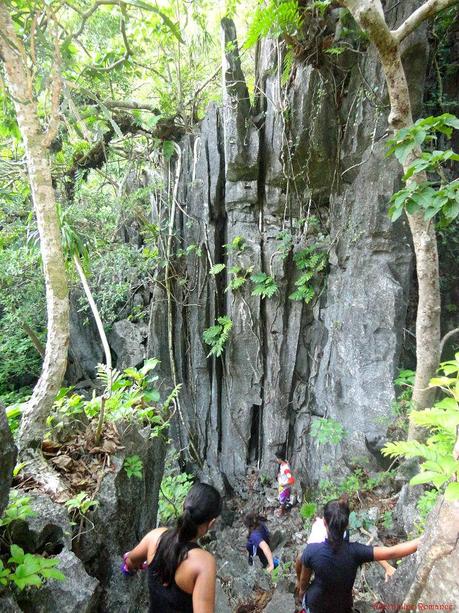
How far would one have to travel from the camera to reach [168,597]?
1932 mm

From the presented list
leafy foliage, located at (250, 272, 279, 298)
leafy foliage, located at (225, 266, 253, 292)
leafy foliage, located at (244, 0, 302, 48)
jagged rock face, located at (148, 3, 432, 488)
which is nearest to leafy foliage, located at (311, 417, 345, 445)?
jagged rock face, located at (148, 3, 432, 488)

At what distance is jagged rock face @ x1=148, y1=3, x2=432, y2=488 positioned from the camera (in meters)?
6.23

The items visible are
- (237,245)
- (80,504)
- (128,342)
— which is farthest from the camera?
(128,342)

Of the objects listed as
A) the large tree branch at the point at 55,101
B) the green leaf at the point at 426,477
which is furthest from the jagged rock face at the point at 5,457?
the large tree branch at the point at 55,101

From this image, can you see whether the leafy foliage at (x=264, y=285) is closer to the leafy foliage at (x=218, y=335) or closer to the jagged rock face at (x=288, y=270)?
the jagged rock face at (x=288, y=270)

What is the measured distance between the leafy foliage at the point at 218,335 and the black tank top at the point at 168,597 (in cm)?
609

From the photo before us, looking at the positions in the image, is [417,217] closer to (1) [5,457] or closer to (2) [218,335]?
(1) [5,457]

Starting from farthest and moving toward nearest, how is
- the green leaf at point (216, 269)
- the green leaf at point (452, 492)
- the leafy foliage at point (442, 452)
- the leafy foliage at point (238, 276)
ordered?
the green leaf at point (216, 269), the leafy foliage at point (238, 276), the leafy foliage at point (442, 452), the green leaf at point (452, 492)

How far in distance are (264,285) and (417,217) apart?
13.1 feet

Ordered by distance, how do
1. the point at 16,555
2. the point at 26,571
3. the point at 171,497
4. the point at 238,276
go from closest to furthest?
the point at 26,571, the point at 16,555, the point at 171,497, the point at 238,276

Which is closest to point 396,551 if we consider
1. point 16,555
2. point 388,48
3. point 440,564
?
point 440,564

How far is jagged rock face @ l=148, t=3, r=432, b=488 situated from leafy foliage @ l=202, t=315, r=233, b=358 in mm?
218

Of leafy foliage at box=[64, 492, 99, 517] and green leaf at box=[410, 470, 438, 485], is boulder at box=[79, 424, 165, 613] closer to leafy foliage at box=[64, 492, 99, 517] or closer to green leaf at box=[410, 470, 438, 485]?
leafy foliage at box=[64, 492, 99, 517]

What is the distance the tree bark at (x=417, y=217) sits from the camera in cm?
360
